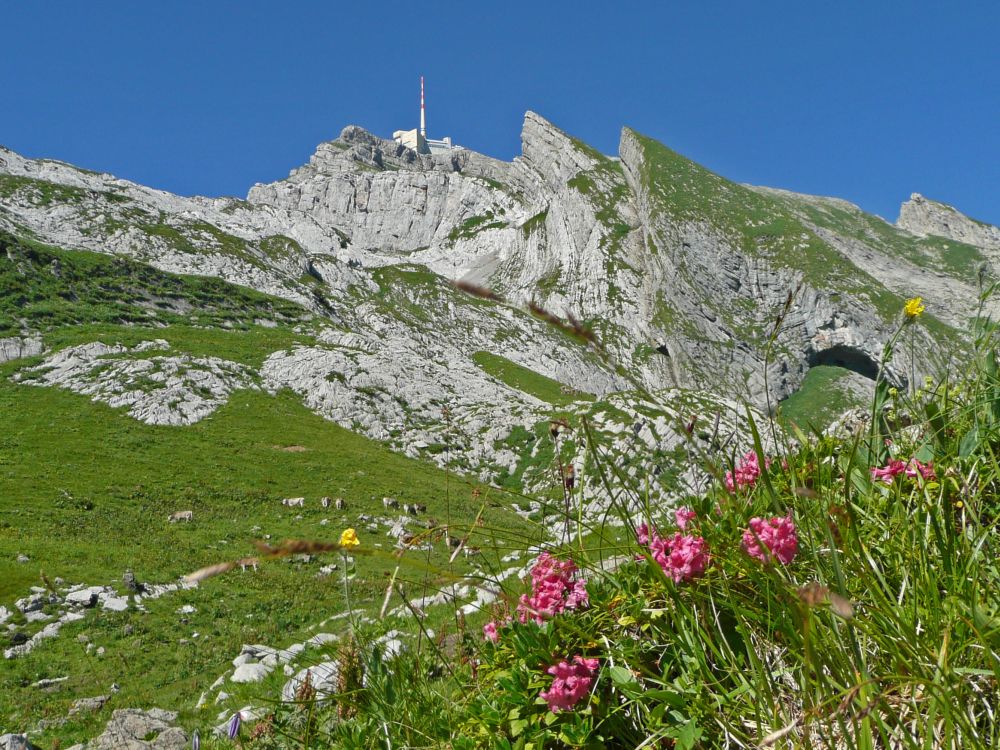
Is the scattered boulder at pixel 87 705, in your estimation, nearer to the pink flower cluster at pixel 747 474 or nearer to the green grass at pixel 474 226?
the pink flower cluster at pixel 747 474

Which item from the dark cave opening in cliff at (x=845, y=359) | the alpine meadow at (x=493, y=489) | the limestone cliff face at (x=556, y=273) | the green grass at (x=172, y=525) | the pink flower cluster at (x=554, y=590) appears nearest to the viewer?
the alpine meadow at (x=493, y=489)

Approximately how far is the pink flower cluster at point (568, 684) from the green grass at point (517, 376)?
77.2 metres

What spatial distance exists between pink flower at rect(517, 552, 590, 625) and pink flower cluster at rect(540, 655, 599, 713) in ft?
0.88

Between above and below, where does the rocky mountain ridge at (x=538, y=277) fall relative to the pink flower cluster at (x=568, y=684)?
above

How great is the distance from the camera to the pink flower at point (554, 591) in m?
2.58

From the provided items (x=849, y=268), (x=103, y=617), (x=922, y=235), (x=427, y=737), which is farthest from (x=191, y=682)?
(x=922, y=235)

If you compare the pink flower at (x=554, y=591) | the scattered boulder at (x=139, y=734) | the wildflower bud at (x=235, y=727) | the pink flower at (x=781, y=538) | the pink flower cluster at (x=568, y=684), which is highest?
the pink flower at (x=781, y=538)

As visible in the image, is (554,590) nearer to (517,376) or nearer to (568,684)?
(568,684)

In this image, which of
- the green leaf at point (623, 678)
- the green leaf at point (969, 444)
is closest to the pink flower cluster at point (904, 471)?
the green leaf at point (969, 444)

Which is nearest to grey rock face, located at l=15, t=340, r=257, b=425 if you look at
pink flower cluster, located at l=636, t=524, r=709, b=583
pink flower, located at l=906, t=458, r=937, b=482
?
pink flower cluster, located at l=636, t=524, r=709, b=583

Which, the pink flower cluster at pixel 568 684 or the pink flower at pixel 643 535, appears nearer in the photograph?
the pink flower cluster at pixel 568 684

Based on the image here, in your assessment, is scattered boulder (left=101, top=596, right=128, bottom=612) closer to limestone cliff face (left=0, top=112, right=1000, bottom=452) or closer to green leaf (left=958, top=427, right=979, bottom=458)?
green leaf (left=958, top=427, right=979, bottom=458)

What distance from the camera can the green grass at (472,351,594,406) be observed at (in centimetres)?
8574

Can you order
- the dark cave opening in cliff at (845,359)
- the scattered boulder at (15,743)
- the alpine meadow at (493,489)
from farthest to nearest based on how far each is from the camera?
the dark cave opening in cliff at (845,359) < the scattered boulder at (15,743) < the alpine meadow at (493,489)
